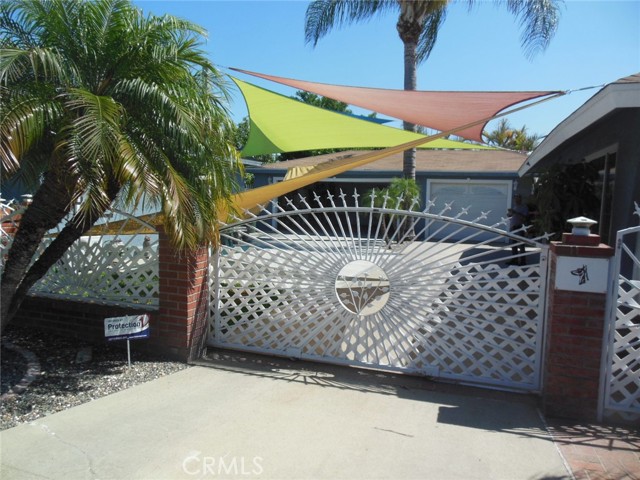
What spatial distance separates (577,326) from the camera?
3988 millimetres

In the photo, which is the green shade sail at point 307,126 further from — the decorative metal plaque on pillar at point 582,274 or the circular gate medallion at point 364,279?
the decorative metal plaque on pillar at point 582,274

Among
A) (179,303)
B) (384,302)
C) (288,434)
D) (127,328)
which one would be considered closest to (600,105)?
(384,302)

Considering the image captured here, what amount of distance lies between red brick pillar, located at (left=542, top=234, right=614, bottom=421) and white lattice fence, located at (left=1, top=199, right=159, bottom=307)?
4107 mm

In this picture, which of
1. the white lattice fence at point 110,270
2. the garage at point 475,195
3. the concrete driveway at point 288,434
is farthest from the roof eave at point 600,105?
the garage at point 475,195

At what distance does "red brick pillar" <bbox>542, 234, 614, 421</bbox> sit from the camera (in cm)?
394

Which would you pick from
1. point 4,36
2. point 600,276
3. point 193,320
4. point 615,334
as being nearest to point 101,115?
point 4,36

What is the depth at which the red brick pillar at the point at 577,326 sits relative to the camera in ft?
12.9

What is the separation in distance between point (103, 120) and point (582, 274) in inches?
155

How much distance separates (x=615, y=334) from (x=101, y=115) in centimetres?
439

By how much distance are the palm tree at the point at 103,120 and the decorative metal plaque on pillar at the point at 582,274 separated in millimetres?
3094

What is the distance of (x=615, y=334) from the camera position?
13.0ft

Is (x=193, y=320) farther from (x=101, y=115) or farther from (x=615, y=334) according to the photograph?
(x=615, y=334)

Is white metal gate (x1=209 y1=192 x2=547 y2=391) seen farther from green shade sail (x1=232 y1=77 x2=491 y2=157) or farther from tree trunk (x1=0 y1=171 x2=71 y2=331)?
green shade sail (x1=232 y1=77 x2=491 y2=157)

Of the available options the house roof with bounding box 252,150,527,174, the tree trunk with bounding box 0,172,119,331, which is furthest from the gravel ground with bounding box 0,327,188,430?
the house roof with bounding box 252,150,527,174
